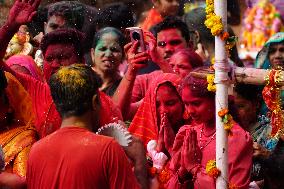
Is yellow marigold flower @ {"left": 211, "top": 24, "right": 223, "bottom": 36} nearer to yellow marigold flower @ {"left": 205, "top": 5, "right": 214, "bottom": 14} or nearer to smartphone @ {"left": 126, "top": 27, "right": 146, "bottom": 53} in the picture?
yellow marigold flower @ {"left": 205, "top": 5, "right": 214, "bottom": 14}

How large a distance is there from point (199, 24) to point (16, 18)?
344cm

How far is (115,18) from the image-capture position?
1007 centimetres

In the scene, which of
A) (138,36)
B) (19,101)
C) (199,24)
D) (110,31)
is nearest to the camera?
(19,101)

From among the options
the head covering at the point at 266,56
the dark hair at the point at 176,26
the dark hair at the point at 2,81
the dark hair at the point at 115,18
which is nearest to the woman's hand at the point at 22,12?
the dark hair at the point at 2,81

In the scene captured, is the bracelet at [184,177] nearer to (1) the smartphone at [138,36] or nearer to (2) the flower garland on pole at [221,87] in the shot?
(2) the flower garland on pole at [221,87]

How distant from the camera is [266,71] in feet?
21.4

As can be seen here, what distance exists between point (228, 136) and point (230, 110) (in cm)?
45

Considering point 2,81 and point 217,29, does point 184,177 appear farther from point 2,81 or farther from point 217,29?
point 2,81

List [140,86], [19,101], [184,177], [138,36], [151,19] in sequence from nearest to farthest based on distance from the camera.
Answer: [184,177] < [19,101] < [138,36] < [140,86] < [151,19]

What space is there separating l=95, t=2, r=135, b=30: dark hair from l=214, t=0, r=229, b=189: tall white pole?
3.54m

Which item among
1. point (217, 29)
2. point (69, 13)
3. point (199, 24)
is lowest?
point (199, 24)

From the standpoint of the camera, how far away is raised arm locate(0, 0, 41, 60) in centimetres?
753

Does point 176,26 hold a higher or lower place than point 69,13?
lower

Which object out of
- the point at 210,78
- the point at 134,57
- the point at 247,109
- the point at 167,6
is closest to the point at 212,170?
the point at 210,78
